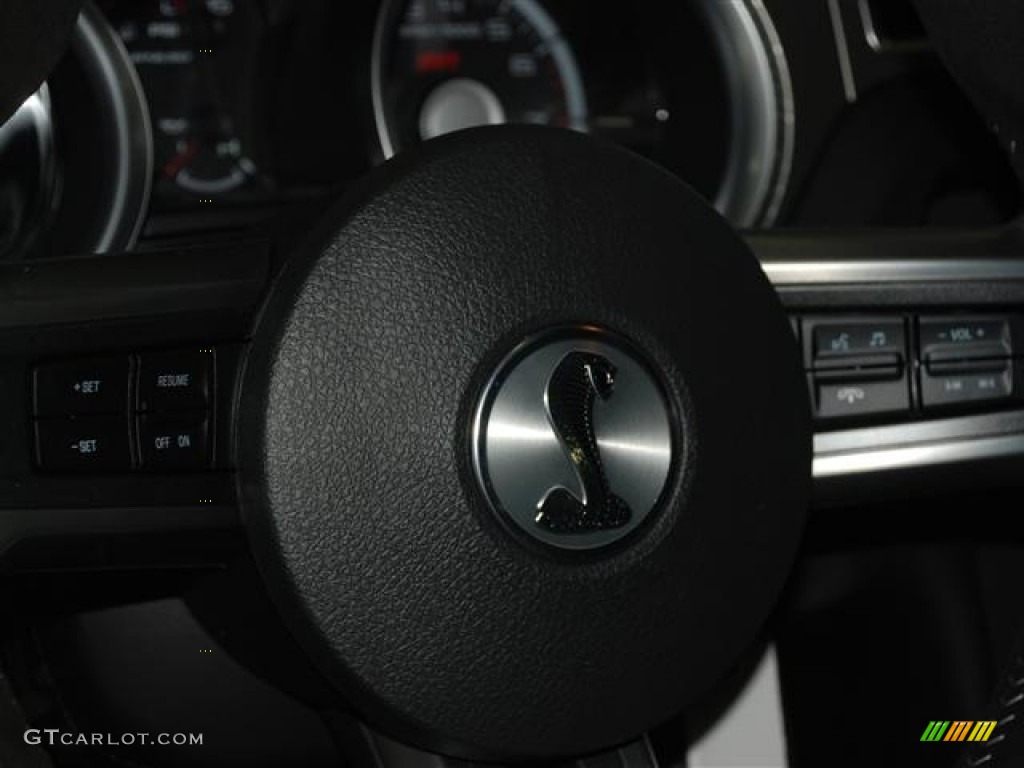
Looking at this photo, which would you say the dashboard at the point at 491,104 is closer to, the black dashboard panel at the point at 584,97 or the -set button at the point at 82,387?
the black dashboard panel at the point at 584,97

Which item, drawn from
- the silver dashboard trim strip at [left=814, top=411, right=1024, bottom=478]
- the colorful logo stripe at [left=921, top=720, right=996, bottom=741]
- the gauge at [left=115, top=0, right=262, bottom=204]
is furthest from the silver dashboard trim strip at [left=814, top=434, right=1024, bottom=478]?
the gauge at [left=115, top=0, right=262, bottom=204]

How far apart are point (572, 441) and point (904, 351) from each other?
288mm

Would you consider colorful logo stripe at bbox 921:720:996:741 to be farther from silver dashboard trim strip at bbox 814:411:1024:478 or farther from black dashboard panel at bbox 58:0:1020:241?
black dashboard panel at bbox 58:0:1020:241

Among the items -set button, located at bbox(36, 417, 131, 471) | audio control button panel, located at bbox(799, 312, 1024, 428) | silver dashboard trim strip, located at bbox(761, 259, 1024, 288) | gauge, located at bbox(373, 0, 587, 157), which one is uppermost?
gauge, located at bbox(373, 0, 587, 157)

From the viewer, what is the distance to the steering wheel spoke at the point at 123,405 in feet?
2.95

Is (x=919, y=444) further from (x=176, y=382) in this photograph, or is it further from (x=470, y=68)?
(x=470, y=68)

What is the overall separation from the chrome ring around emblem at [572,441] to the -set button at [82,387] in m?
0.20

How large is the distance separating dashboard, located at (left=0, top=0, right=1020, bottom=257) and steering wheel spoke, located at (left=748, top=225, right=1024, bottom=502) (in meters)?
0.51

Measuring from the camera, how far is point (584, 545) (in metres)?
0.85

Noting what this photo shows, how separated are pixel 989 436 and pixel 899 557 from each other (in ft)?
1.34

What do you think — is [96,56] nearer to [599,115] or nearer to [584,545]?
[599,115]

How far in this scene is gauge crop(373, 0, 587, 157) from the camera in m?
1.87

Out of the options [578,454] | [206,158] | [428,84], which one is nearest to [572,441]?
[578,454]

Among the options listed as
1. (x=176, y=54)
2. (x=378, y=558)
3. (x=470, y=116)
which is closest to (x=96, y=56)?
(x=176, y=54)
